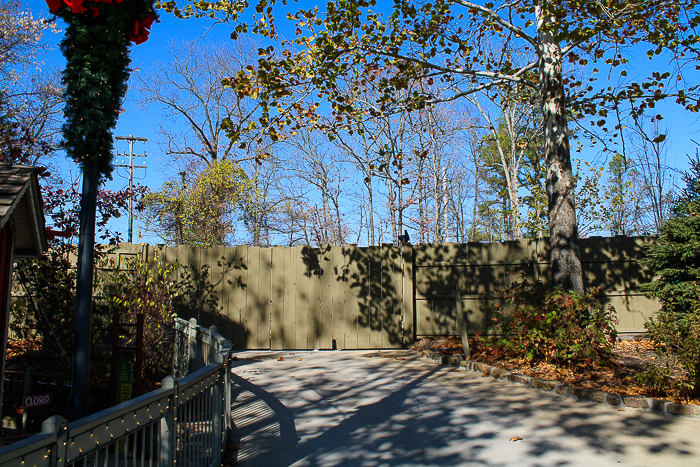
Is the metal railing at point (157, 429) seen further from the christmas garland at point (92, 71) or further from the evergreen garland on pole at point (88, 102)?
the christmas garland at point (92, 71)

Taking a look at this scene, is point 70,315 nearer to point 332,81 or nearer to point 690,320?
point 332,81

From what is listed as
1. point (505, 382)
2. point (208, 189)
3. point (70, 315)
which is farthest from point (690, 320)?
point (208, 189)

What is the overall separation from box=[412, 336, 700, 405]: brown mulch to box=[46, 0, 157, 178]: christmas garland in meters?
6.01

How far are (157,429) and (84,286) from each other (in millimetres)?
1525

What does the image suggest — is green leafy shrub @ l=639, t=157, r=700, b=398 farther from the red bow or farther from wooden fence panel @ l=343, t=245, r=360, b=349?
the red bow

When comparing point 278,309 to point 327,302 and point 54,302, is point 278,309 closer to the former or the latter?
point 327,302

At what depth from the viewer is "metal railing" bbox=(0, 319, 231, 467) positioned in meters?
1.95

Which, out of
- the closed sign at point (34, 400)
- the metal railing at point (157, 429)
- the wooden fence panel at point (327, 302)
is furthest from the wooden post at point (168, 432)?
the wooden fence panel at point (327, 302)

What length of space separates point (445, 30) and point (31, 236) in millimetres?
8355

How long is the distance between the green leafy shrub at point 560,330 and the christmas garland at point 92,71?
19.5 feet

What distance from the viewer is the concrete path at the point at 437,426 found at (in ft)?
13.4

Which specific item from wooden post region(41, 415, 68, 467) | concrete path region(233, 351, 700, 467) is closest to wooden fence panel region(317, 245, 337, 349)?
concrete path region(233, 351, 700, 467)

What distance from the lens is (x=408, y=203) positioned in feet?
74.7

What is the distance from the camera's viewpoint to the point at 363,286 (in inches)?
405
